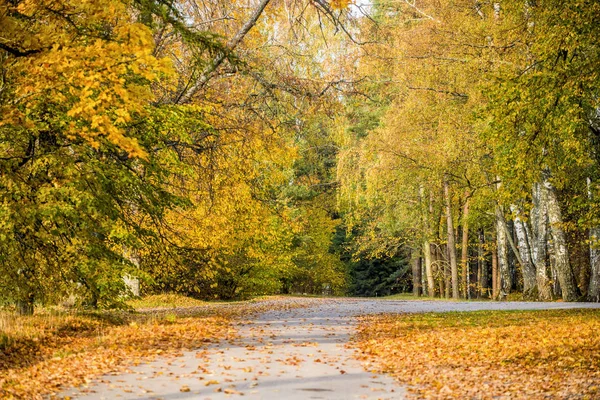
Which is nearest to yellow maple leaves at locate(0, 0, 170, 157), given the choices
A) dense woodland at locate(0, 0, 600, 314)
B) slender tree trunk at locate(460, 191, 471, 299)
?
dense woodland at locate(0, 0, 600, 314)

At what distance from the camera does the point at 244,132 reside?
17.8 meters

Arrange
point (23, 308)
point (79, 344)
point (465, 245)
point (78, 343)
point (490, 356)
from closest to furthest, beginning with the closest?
point (490, 356) < point (79, 344) < point (78, 343) < point (23, 308) < point (465, 245)

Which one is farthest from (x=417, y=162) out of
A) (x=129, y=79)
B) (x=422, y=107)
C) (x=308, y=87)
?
(x=129, y=79)

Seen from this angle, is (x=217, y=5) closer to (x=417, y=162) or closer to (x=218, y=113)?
(x=218, y=113)

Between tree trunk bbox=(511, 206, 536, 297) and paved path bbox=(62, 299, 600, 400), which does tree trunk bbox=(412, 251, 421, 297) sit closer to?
tree trunk bbox=(511, 206, 536, 297)

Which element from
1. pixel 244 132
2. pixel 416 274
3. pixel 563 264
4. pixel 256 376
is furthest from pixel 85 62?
pixel 416 274

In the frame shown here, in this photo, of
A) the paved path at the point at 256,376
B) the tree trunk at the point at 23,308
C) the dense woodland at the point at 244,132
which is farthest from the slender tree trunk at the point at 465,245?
the paved path at the point at 256,376

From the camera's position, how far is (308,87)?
1680 cm

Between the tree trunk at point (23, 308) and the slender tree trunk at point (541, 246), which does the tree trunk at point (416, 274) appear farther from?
the tree trunk at point (23, 308)

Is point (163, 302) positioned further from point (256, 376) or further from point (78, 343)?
point (256, 376)

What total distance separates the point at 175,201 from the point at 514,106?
6528 millimetres

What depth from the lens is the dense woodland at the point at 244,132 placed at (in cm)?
863

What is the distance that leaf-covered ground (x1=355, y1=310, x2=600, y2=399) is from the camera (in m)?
7.99

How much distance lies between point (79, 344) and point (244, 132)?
316 inches
